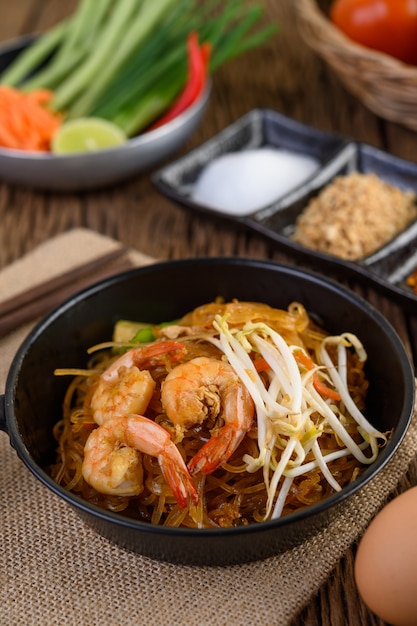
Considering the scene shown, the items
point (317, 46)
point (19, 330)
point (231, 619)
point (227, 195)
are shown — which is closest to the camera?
point (231, 619)

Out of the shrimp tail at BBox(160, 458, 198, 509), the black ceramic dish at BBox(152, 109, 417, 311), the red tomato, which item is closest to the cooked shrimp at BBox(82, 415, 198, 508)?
the shrimp tail at BBox(160, 458, 198, 509)

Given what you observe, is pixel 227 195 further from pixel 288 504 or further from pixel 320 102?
pixel 288 504

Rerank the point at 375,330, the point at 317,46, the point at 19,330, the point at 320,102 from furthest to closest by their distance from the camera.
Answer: the point at 320,102 < the point at 317,46 < the point at 19,330 < the point at 375,330

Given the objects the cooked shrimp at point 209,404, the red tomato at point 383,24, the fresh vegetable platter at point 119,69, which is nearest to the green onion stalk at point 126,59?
the fresh vegetable platter at point 119,69

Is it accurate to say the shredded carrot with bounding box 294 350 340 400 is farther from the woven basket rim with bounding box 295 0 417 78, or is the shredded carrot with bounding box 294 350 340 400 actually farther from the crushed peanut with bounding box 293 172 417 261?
the woven basket rim with bounding box 295 0 417 78

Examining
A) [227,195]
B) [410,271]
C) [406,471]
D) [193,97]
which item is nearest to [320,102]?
[193,97]

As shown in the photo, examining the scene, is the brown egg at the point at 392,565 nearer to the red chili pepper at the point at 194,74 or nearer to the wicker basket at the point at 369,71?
the wicker basket at the point at 369,71
